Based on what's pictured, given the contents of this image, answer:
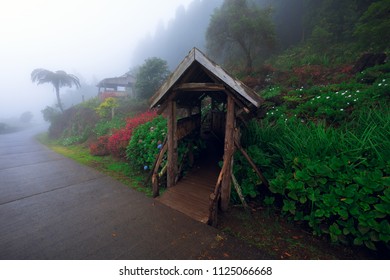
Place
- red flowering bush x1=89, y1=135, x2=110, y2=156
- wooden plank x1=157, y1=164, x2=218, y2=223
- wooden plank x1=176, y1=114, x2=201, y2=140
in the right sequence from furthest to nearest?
red flowering bush x1=89, y1=135, x2=110, y2=156
wooden plank x1=176, y1=114, x2=201, y2=140
wooden plank x1=157, y1=164, x2=218, y2=223

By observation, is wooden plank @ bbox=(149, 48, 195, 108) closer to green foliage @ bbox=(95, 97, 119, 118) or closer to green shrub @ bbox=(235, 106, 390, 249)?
green shrub @ bbox=(235, 106, 390, 249)

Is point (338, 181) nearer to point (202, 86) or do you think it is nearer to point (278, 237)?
point (278, 237)

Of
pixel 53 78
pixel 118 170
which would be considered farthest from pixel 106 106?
pixel 53 78

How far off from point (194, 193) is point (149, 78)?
1750 cm

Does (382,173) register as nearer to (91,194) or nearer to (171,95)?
(171,95)

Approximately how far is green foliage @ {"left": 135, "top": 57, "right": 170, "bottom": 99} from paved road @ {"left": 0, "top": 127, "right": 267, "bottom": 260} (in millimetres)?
14870

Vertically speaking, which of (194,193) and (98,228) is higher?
(194,193)

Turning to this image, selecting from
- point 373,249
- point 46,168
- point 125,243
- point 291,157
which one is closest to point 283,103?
point 291,157

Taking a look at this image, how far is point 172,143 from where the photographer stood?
17.3 ft

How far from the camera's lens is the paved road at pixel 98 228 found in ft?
10.9

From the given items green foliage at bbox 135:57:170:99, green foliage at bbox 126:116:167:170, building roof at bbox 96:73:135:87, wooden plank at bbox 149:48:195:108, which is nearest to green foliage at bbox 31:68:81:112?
building roof at bbox 96:73:135:87

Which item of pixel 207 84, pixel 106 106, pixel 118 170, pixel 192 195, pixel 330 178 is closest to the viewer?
pixel 330 178

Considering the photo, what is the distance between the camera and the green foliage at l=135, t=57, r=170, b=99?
64.3 feet

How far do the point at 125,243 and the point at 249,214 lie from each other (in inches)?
108
